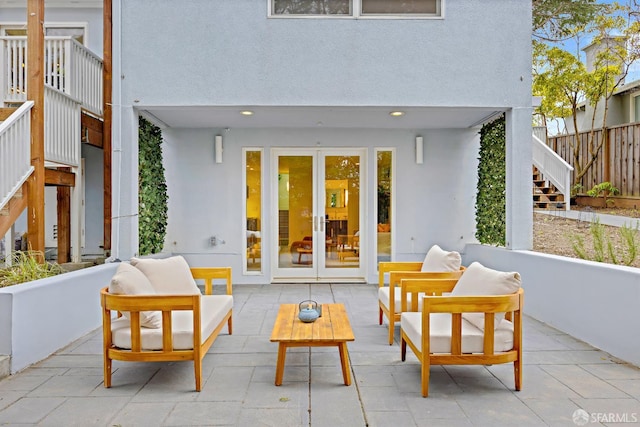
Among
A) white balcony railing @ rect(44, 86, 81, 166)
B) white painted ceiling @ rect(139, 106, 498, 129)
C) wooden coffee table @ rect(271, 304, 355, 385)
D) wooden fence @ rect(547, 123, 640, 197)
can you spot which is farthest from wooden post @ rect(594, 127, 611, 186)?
white balcony railing @ rect(44, 86, 81, 166)

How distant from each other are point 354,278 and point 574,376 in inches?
173

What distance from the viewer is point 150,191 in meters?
6.39

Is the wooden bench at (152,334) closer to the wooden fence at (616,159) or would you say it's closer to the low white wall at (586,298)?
the low white wall at (586,298)

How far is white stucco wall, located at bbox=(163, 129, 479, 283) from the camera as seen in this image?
7258mm

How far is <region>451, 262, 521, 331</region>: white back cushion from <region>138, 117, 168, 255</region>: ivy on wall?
4605 mm

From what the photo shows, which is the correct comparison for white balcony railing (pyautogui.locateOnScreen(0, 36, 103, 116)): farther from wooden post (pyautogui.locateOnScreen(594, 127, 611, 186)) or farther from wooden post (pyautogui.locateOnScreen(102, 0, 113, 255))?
wooden post (pyautogui.locateOnScreen(594, 127, 611, 186))

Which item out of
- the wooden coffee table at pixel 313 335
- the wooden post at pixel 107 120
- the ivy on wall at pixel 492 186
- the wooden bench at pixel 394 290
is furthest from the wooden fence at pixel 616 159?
the wooden post at pixel 107 120

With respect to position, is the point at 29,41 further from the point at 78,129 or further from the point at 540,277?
the point at 540,277

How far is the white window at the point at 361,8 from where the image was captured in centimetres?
563

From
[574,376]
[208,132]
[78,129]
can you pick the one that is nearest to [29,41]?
[78,129]

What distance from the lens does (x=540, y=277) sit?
506 centimetres

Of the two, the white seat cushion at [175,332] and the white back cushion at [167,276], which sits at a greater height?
the white back cushion at [167,276]

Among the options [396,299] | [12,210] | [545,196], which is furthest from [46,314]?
[545,196]

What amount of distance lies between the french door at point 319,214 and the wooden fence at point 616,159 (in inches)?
260
